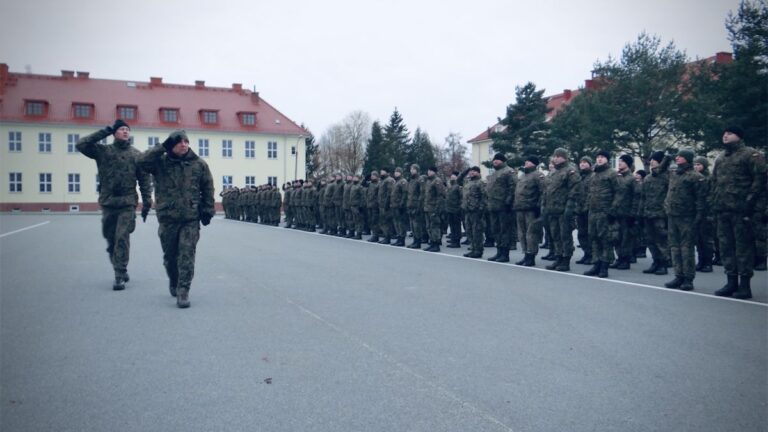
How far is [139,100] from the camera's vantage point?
206 ft

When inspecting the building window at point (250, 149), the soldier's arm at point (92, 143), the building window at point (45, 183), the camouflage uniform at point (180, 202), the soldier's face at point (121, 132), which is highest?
the building window at point (250, 149)

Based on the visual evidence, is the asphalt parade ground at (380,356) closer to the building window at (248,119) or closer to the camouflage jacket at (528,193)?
the camouflage jacket at (528,193)

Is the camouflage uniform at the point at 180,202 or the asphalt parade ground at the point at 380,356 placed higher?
the camouflage uniform at the point at 180,202

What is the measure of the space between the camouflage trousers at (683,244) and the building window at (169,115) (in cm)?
5844

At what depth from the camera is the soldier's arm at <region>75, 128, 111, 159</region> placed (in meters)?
8.52

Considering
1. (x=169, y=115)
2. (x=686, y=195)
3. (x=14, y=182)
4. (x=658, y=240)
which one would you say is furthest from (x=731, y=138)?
(x=14, y=182)

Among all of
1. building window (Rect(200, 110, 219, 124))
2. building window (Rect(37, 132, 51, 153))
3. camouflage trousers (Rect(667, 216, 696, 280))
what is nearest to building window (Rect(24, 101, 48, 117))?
building window (Rect(37, 132, 51, 153))

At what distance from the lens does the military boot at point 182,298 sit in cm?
763

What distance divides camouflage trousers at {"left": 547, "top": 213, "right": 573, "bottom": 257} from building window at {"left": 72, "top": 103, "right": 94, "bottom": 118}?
2255 inches

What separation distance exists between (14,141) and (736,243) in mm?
62479

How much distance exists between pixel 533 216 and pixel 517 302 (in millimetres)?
4665

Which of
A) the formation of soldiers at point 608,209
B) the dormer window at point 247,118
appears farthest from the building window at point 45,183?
the formation of soldiers at point 608,209

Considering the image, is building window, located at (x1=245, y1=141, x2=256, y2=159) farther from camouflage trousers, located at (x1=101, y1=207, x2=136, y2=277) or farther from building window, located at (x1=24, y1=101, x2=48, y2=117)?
camouflage trousers, located at (x1=101, y1=207, x2=136, y2=277)

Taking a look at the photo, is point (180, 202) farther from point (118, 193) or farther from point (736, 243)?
point (736, 243)
